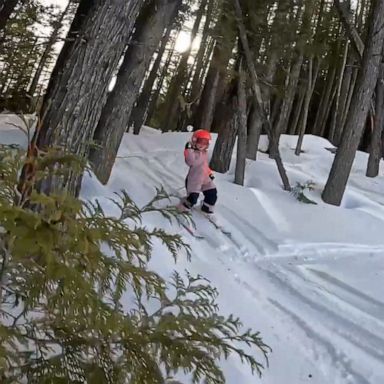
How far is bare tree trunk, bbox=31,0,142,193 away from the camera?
4379mm

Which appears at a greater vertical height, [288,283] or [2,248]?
[2,248]

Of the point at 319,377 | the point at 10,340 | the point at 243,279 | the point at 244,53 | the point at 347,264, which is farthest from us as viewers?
the point at 244,53

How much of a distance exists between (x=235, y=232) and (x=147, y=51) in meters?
2.53

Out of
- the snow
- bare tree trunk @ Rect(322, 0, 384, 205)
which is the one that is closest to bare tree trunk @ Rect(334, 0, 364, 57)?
bare tree trunk @ Rect(322, 0, 384, 205)

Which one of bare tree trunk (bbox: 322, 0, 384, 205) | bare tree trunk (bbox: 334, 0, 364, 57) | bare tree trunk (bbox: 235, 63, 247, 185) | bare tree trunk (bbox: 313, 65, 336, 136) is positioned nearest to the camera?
bare tree trunk (bbox: 322, 0, 384, 205)

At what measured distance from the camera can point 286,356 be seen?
4055 millimetres

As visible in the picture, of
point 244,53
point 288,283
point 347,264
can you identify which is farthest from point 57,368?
point 244,53

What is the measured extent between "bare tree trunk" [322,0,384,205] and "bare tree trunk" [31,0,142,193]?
4.54 m

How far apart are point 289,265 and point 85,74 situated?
2946 mm

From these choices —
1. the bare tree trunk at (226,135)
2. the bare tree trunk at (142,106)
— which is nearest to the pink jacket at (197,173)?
the bare tree trunk at (226,135)

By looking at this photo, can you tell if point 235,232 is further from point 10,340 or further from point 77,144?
point 10,340

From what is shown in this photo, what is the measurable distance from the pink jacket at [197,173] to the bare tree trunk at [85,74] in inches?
97.7

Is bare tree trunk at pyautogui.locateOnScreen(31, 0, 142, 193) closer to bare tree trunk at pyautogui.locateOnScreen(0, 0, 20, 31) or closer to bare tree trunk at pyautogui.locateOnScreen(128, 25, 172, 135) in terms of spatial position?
bare tree trunk at pyautogui.locateOnScreen(0, 0, 20, 31)

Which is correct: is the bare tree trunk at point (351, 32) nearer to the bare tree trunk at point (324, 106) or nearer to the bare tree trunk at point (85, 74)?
the bare tree trunk at point (85, 74)
